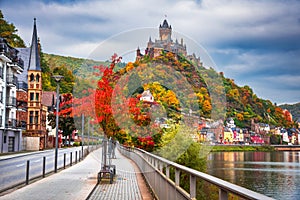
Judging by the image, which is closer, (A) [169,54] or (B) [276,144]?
(A) [169,54]

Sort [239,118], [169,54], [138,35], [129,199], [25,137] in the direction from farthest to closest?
[239,118] < [25,137] < [169,54] < [138,35] < [129,199]

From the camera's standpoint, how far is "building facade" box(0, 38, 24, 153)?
151 feet

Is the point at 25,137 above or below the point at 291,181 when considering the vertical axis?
above

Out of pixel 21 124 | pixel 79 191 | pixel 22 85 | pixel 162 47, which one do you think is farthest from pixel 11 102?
pixel 79 191

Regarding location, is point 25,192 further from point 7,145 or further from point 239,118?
point 239,118

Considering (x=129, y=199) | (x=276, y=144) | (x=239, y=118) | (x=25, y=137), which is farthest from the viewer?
(x=276, y=144)

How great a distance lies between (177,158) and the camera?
53.7ft

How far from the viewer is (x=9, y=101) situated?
49.1 meters

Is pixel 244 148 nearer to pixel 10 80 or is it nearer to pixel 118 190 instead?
pixel 10 80

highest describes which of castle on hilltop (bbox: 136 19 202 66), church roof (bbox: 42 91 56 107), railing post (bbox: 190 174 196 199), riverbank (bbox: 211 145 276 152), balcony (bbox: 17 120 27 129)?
church roof (bbox: 42 91 56 107)

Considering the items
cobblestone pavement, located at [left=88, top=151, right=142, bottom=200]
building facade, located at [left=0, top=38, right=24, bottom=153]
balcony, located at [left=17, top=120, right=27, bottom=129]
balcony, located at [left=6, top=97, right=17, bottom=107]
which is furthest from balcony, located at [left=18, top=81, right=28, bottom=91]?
cobblestone pavement, located at [left=88, top=151, right=142, bottom=200]

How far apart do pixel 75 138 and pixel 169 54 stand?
236ft

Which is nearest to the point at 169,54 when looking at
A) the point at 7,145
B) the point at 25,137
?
the point at 7,145

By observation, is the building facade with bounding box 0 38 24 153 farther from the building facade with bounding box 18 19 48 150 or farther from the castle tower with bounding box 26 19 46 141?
the castle tower with bounding box 26 19 46 141
